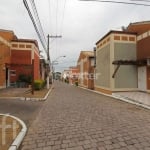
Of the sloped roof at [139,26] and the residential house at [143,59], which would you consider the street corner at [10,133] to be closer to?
the residential house at [143,59]

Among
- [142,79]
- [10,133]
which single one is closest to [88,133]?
[10,133]

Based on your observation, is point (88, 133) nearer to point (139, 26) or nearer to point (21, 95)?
point (21, 95)

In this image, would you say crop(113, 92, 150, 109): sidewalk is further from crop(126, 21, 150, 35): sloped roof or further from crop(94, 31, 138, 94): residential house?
crop(126, 21, 150, 35): sloped roof

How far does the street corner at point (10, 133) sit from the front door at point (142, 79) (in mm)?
13678

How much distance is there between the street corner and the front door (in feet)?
44.9

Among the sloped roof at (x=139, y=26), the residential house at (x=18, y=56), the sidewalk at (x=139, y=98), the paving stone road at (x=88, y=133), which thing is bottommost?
the paving stone road at (x=88, y=133)

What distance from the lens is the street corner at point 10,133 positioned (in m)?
5.06

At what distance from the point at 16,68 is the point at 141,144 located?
2467cm

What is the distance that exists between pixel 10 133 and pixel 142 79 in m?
15.1

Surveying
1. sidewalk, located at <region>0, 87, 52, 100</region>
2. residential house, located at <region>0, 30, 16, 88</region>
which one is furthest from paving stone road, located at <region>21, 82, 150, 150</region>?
residential house, located at <region>0, 30, 16, 88</region>

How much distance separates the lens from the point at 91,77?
32.0m

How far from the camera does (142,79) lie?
61.0 feet

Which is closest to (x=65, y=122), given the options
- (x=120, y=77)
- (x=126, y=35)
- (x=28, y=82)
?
(x=120, y=77)

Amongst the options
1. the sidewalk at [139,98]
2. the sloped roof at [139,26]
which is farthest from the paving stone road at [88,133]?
the sloped roof at [139,26]
